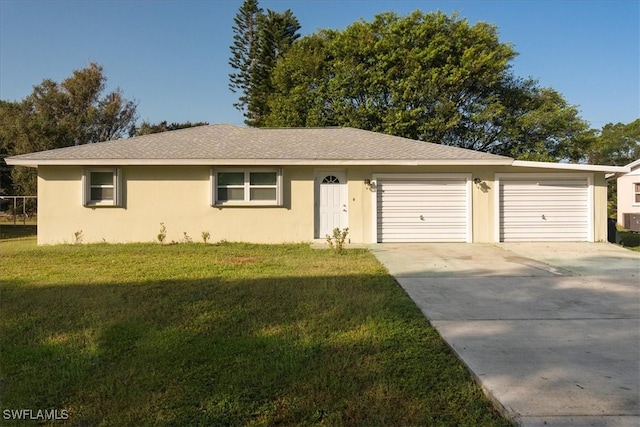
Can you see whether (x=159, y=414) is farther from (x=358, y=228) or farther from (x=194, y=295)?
(x=358, y=228)

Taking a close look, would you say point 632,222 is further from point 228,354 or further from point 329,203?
point 228,354

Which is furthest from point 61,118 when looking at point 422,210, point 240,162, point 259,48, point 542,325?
point 542,325

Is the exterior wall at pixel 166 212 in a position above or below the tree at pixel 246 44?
below

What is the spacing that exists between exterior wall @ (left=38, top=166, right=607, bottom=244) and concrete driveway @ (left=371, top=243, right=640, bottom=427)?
9.28ft

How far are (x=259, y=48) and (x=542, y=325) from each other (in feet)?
95.4

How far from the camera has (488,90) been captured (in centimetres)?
2525

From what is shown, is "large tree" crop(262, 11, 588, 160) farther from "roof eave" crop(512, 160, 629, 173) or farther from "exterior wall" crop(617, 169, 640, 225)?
"roof eave" crop(512, 160, 629, 173)

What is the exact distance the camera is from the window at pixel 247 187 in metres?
11.6

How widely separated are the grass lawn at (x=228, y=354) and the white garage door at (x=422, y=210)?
17.3 feet

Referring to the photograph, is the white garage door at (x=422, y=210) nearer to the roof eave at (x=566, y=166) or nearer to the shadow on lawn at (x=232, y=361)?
the roof eave at (x=566, y=166)

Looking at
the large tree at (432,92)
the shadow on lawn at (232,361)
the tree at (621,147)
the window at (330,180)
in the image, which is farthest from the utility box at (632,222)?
the tree at (621,147)

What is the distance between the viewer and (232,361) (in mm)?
3537

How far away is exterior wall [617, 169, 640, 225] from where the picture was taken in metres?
22.9

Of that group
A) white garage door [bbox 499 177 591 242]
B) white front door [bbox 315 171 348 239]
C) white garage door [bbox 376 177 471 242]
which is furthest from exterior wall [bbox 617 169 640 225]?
white front door [bbox 315 171 348 239]
